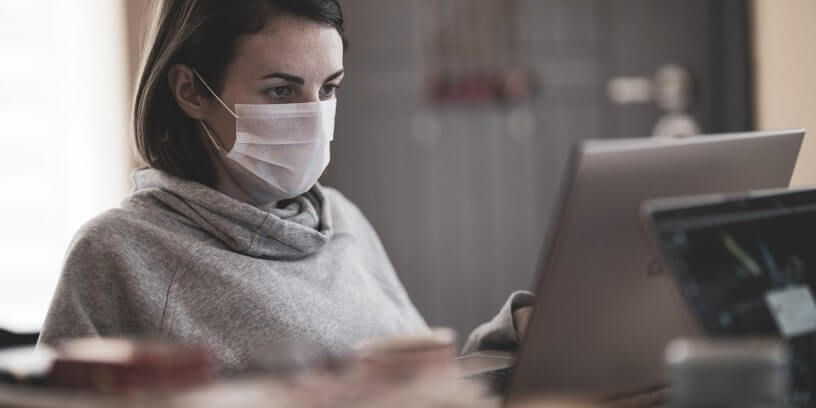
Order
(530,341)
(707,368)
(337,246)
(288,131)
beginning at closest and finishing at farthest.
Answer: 1. (707,368)
2. (530,341)
3. (288,131)
4. (337,246)

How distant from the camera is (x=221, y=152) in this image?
1432mm

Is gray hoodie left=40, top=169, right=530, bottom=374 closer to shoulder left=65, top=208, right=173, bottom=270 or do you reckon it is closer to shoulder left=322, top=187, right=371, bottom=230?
shoulder left=65, top=208, right=173, bottom=270

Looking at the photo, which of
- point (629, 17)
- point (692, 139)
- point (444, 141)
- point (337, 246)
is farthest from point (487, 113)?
point (692, 139)

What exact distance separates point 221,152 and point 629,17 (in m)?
2.13

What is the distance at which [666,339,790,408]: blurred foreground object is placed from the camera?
1.89 ft

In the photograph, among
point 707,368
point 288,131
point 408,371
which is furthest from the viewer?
point 288,131

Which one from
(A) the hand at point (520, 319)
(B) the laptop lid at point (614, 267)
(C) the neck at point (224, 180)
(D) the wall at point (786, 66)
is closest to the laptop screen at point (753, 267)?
(B) the laptop lid at point (614, 267)

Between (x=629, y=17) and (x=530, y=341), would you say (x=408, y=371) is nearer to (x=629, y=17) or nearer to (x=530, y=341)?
(x=530, y=341)

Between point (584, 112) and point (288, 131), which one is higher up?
point (288, 131)

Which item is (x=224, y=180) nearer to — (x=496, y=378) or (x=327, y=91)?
(x=327, y=91)

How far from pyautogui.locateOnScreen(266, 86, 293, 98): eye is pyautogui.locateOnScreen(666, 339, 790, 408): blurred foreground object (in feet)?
2.97

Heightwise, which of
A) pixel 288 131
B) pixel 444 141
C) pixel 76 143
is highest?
pixel 288 131

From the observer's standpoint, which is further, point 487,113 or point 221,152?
point 487,113

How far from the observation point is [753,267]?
0.80 meters
